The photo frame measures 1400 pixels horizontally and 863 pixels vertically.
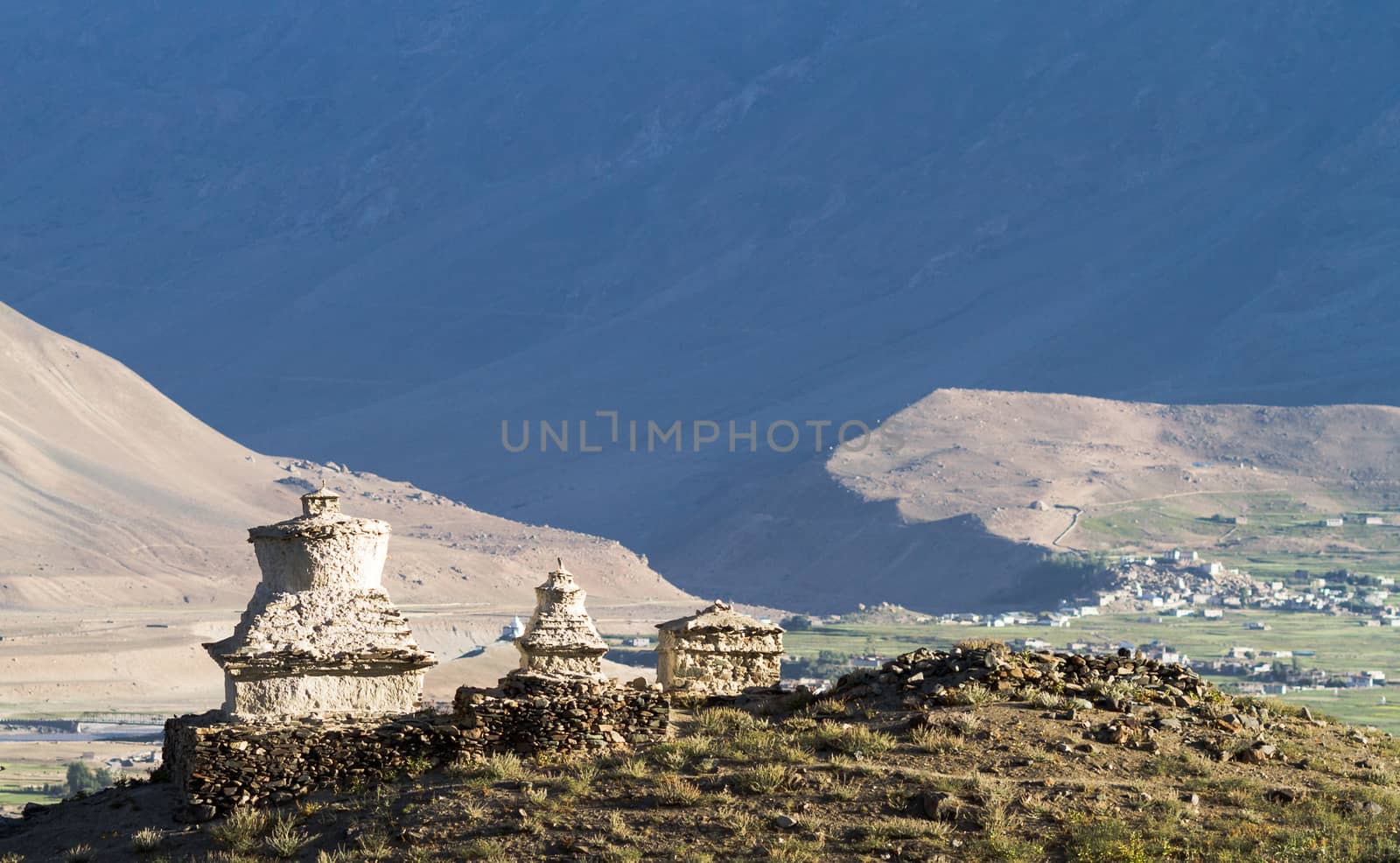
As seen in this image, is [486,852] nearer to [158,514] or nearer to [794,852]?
[794,852]

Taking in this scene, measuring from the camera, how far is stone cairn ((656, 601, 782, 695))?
94.3ft

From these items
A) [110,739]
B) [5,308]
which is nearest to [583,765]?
[110,739]

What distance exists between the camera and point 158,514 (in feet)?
433

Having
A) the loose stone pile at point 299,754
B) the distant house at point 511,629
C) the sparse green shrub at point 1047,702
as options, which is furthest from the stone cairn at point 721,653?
the distant house at point 511,629

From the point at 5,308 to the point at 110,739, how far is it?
90562 millimetres

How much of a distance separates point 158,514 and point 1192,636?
65.1 m

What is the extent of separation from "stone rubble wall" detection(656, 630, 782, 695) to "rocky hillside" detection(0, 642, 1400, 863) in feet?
17.5

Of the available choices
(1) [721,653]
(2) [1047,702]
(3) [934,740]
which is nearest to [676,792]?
(3) [934,740]

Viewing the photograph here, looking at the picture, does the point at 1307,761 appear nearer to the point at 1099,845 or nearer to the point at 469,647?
the point at 1099,845

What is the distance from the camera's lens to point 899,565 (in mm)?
143250

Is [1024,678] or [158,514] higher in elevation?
[158,514]

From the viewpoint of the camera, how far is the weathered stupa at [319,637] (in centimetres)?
2134

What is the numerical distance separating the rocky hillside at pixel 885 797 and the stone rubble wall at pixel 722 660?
534cm

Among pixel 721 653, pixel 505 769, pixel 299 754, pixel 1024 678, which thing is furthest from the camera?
pixel 721 653
